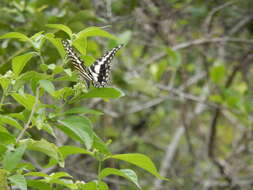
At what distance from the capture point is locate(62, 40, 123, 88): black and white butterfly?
1.44 meters

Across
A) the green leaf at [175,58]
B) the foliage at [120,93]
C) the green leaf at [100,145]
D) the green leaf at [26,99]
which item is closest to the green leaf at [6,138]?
the foliage at [120,93]

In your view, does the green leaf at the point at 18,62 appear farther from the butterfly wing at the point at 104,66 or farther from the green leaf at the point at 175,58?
the green leaf at the point at 175,58

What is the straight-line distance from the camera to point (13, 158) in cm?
114

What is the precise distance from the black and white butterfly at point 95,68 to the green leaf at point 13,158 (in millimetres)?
372

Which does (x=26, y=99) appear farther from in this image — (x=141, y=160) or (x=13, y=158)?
(x=141, y=160)

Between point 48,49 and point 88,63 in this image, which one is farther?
point 48,49

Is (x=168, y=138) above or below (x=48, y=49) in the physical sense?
below

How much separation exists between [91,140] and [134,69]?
8.01ft

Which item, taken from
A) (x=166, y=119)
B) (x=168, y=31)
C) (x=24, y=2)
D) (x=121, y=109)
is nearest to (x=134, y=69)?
(x=168, y=31)

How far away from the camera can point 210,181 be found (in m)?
4.18

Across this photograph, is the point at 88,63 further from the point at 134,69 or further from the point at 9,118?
the point at 134,69

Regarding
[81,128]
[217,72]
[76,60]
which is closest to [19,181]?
[81,128]

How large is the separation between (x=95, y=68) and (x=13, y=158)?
0.77m

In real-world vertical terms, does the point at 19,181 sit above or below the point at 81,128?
below
